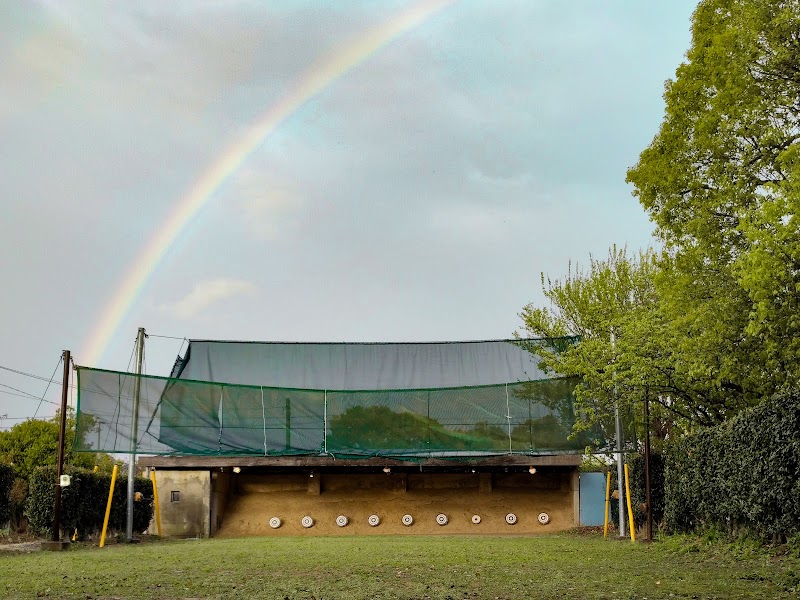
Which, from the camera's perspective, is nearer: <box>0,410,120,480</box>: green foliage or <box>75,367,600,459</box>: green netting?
<box>75,367,600,459</box>: green netting

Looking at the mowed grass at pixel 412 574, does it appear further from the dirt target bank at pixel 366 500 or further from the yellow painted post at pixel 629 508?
the dirt target bank at pixel 366 500

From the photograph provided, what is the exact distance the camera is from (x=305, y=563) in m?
10.6

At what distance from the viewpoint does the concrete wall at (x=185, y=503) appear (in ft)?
76.2

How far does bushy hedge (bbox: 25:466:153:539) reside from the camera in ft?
54.5

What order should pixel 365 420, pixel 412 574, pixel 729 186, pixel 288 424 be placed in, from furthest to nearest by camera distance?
pixel 365 420, pixel 288 424, pixel 729 186, pixel 412 574

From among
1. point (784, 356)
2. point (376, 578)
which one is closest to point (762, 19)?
point (784, 356)

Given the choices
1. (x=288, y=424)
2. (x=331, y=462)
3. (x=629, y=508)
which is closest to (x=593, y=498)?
(x=331, y=462)

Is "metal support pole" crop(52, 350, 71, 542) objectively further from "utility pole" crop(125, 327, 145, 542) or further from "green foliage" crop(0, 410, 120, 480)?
"green foliage" crop(0, 410, 120, 480)

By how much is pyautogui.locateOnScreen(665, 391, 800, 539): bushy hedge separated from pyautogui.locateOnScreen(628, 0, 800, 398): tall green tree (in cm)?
104

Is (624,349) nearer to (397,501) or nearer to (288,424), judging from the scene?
(288,424)

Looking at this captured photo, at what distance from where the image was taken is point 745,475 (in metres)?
11.2

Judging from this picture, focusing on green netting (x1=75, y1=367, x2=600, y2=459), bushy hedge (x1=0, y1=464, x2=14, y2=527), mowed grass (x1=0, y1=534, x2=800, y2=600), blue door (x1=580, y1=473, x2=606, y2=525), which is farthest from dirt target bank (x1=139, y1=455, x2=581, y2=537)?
mowed grass (x1=0, y1=534, x2=800, y2=600)

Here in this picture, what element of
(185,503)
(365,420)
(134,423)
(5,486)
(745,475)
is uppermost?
(365,420)

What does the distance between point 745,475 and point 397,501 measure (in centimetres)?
1409
